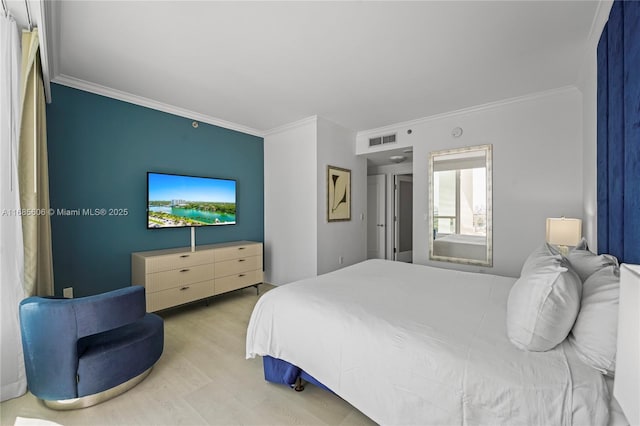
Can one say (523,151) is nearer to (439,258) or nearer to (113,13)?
(439,258)

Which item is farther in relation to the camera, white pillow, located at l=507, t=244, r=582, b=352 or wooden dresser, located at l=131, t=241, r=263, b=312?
wooden dresser, located at l=131, t=241, r=263, b=312

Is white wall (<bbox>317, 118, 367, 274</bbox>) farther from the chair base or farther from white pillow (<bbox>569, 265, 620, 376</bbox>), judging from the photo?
white pillow (<bbox>569, 265, 620, 376</bbox>)

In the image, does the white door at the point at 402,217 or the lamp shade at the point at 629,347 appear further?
the white door at the point at 402,217

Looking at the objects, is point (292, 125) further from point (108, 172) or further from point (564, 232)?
point (564, 232)

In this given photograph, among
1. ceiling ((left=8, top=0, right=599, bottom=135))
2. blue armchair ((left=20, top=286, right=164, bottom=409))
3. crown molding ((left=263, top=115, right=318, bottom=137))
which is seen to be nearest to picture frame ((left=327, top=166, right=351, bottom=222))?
crown molding ((left=263, top=115, right=318, bottom=137))

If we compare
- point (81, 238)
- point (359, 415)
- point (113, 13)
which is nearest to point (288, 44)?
point (113, 13)

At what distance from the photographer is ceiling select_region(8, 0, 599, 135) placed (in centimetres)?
192

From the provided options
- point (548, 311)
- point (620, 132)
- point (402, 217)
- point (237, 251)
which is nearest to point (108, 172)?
point (237, 251)

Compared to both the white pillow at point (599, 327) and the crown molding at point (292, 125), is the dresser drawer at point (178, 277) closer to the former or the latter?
the crown molding at point (292, 125)

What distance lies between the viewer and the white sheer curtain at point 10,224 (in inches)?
70.6

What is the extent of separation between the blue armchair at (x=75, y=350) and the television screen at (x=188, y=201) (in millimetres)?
1828

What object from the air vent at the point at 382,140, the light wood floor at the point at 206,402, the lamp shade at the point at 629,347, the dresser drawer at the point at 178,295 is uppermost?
the air vent at the point at 382,140

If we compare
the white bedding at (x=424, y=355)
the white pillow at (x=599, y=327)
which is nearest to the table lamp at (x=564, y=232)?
the white bedding at (x=424, y=355)

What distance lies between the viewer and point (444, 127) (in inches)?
158
